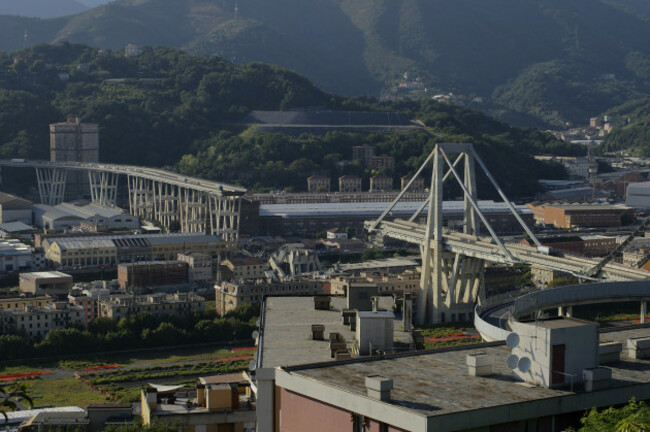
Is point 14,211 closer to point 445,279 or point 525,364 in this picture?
point 445,279

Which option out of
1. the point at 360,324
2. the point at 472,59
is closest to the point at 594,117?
the point at 472,59

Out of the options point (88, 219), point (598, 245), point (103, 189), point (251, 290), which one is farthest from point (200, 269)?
point (103, 189)

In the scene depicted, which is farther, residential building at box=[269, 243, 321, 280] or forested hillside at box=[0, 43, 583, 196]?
forested hillside at box=[0, 43, 583, 196]

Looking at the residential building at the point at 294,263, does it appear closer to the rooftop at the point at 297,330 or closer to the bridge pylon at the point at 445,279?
the bridge pylon at the point at 445,279

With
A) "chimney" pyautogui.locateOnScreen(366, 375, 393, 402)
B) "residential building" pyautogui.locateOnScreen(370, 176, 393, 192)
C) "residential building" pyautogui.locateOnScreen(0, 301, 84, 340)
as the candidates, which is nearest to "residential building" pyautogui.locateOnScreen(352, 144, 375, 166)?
"residential building" pyautogui.locateOnScreen(370, 176, 393, 192)

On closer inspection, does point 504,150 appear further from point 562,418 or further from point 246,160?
point 562,418

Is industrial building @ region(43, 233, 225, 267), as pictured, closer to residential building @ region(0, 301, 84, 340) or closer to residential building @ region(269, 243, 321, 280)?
residential building @ region(269, 243, 321, 280)
